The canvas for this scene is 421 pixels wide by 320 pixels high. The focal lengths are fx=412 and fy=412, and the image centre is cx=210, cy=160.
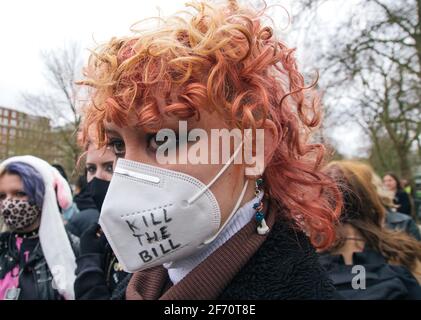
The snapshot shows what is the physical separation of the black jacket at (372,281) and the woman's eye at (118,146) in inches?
44.2

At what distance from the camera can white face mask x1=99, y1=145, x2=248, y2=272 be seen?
1.22 meters

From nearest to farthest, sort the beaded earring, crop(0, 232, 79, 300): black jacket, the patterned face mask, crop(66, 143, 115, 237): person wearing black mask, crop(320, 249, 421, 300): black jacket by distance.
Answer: the beaded earring < crop(320, 249, 421, 300): black jacket < crop(0, 232, 79, 300): black jacket < the patterned face mask < crop(66, 143, 115, 237): person wearing black mask

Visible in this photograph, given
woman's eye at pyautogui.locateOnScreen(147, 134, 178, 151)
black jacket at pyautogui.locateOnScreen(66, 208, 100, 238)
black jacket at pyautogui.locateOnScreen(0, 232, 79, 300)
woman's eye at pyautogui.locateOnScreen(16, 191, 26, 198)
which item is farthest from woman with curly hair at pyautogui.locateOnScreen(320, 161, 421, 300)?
black jacket at pyautogui.locateOnScreen(66, 208, 100, 238)

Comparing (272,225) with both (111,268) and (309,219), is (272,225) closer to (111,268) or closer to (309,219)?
(309,219)

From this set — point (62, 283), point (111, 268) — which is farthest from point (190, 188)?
point (62, 283)

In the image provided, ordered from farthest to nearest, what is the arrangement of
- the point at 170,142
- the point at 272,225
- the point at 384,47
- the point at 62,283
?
the point at 384,47, the point at 62,283, the point at 272,225, the point at 170,142

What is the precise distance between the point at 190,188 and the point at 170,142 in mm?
150

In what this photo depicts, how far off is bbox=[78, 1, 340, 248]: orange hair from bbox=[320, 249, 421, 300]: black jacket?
2.15 feet

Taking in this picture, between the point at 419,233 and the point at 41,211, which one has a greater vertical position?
Answer: the point at 41,211

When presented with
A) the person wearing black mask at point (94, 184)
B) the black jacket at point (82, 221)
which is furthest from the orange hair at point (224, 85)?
the black jacket at point (82, 221)

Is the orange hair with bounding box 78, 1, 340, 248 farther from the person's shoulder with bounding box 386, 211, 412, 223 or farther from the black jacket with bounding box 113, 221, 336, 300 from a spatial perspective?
the person's shoulder with bounding box 386, 211, 412, 223

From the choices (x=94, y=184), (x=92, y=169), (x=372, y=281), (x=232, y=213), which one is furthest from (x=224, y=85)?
(x=92, y=169)
